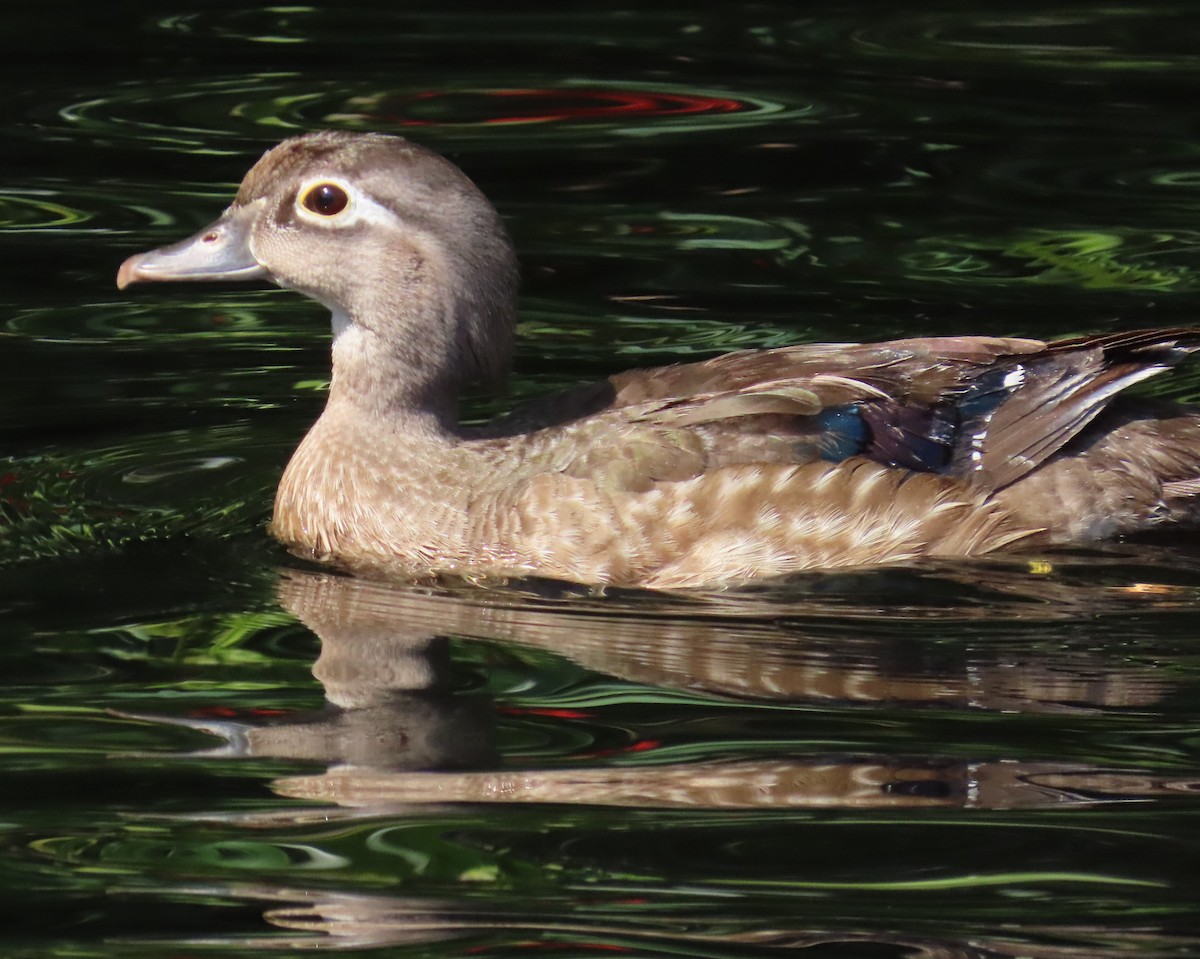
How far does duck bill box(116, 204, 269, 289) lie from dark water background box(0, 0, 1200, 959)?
92 centimetres

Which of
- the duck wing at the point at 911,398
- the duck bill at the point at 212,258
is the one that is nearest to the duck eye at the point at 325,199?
the duck bill at the point at 212,258

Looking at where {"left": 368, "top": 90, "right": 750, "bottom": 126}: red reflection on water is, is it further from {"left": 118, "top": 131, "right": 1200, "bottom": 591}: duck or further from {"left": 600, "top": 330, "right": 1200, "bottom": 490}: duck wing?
{"left": 600, "top": 330, "right": 1200, "bottom": 490}: duck wing

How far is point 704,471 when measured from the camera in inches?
330

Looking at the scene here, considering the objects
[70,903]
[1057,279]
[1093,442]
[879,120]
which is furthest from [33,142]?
[70,903]

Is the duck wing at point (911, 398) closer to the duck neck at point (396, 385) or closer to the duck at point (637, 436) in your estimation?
the duck at point (637, 436)

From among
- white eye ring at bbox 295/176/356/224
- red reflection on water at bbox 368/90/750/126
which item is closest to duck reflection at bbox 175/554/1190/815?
white eye ring at bbox 295/176/356/224

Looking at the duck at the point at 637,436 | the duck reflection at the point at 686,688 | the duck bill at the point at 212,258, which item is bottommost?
the duck reflection at the point at 686,688

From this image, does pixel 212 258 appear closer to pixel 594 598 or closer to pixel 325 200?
pixel 325 200

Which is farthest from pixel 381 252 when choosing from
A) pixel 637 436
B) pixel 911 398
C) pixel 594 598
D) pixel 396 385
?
pixel 911 398

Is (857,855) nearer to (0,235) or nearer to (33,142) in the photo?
(0,235)

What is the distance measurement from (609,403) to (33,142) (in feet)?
18.9

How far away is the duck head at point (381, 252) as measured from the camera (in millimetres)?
8555

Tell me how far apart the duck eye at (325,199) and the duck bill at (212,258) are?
0.21 m

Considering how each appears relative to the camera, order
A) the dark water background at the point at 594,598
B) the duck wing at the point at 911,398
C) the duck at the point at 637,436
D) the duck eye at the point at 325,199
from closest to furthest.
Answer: the dark water background at the point at 594,598, the duck at the point at 637,436, the duck wing at the point at 911,398, the duck eye at the point at 325,199
